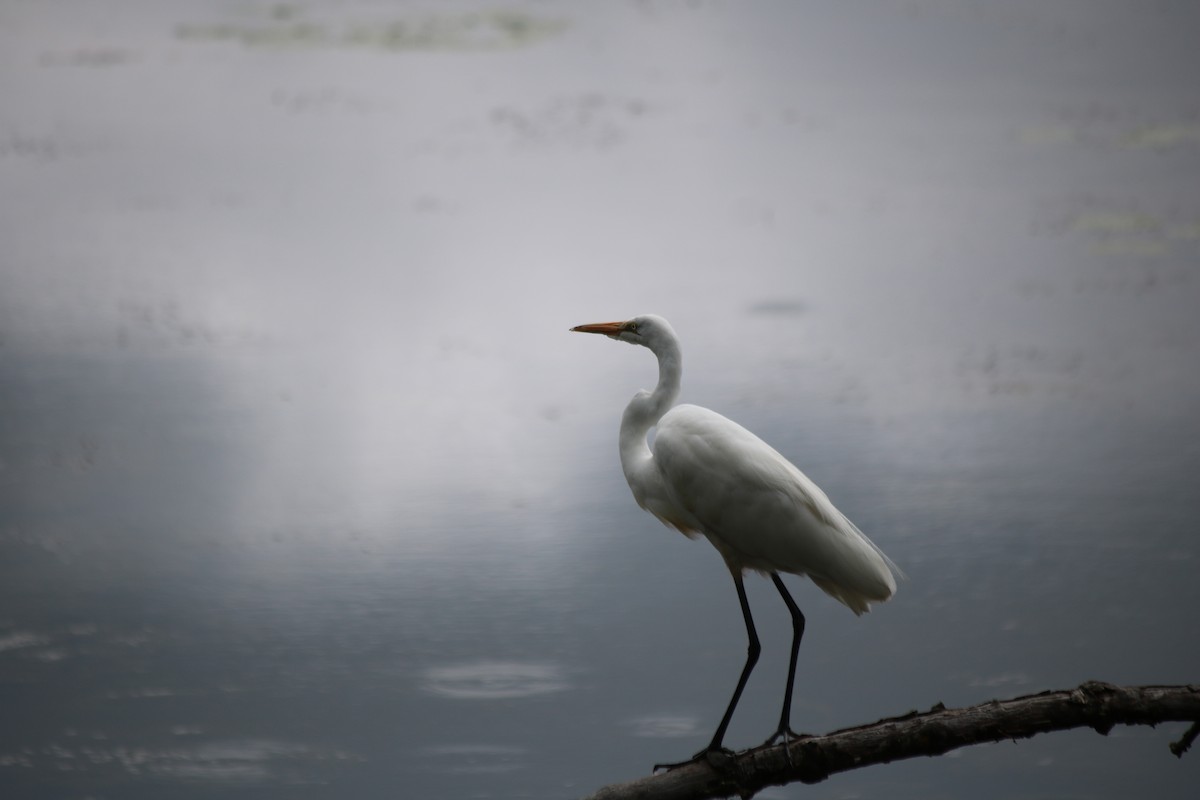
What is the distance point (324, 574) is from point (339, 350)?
175 centimetres

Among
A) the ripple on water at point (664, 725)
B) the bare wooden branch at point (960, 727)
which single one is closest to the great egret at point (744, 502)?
the bare wooden branch at point (960, 727)

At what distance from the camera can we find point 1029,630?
4367 millimetres

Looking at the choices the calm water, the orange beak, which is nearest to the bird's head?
the orange beak

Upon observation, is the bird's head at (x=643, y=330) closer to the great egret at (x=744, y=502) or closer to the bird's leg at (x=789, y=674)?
the great egret at (x=744, y=502)

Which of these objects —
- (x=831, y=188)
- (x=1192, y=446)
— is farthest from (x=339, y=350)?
(x=1192, y=446)

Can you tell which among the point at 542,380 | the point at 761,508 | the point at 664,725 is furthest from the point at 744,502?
the point at 542,380

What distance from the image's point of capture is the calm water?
13.4ft

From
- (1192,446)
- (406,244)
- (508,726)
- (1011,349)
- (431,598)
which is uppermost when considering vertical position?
(406,244)

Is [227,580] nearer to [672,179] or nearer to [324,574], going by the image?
[324,574]

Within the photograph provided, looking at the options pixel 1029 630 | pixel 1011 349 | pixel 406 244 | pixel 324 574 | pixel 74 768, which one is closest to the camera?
pixel 74 768

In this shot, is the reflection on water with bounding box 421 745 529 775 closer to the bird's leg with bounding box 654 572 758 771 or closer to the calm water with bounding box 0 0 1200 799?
the calm water with bounding box 0 0 1200 799

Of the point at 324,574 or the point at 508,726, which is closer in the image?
the point at 508,726

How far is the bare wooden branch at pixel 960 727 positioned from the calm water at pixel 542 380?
1.44m

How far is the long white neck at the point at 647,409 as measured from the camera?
278 cm
